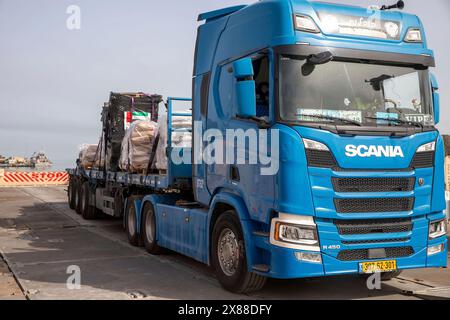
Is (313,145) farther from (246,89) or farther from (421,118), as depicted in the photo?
(421,118)

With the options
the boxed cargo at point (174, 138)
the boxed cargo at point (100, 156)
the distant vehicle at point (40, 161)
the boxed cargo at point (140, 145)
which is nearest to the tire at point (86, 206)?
the boxed cargo at point (100, 156)

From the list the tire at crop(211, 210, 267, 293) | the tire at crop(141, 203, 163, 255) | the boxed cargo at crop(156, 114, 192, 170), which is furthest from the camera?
the tire at crop(141, 203, 163, 255)

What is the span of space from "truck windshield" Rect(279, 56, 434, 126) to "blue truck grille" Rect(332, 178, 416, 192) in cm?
63

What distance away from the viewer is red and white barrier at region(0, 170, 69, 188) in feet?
119

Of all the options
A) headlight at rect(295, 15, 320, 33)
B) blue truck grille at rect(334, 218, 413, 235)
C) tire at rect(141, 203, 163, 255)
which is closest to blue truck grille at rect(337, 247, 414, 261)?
blue truck grille at rect(334, 218, 413, 235)

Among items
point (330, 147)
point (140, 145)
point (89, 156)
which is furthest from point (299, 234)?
point (89, 156)

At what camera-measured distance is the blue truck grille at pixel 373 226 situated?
19.4ft

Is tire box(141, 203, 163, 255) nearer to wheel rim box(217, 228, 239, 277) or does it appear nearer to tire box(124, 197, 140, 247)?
tire box(124, 197, 140, 247)

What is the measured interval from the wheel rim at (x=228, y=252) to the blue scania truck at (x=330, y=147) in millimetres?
14

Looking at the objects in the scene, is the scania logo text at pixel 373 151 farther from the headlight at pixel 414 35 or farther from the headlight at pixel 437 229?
the headlight at pixel 414 35

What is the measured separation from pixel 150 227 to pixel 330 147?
205 inches

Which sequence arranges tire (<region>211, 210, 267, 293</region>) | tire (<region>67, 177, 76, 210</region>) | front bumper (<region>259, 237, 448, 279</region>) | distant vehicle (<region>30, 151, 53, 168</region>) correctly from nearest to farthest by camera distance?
front bumper (<region>259, 237, 448, 279</region>), tire (<region>211, 210, 267, 293</region>), tire (<region>67, 177, 76, 210</region>), distant vehicle (<region>30, 151, 53, 168</region>)

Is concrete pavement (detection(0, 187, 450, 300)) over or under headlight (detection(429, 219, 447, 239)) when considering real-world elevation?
under
